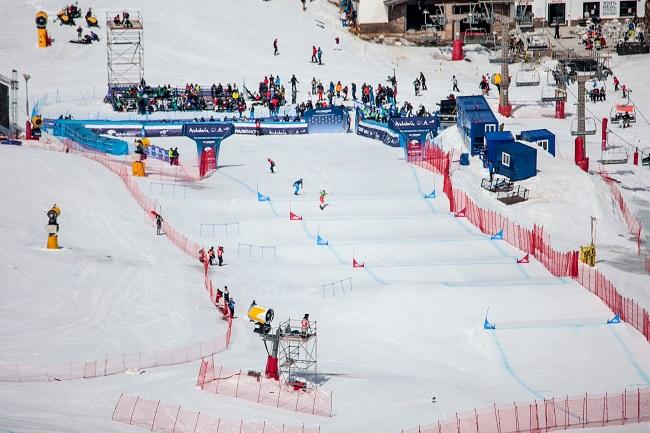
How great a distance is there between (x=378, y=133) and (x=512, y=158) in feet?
31.6

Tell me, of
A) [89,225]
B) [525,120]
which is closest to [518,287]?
[89,225]

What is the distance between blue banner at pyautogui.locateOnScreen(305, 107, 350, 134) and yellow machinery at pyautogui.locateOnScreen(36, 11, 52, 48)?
15236 millimetres

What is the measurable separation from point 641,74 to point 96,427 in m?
48.6

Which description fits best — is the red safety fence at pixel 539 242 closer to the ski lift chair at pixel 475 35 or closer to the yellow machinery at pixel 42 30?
the ski lift chair at pixel 475 35

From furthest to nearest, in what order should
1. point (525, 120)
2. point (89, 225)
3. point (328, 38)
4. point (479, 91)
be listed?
point (328, 38) < point (479, 91) < point (525, 120) < point (89, 225)

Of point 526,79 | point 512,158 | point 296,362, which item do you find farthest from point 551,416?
point 526,79

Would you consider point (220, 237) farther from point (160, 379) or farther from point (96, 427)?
point (96, 427)

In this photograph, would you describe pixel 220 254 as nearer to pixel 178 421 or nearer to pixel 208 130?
pixel 208 130

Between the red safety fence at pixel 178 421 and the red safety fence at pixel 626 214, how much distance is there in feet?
72.6

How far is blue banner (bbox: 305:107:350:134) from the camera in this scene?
65.7 metres

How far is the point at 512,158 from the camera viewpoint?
184 ft

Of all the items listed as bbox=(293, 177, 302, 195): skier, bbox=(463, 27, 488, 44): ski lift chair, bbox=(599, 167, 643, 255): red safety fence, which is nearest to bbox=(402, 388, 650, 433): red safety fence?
bbox=(599, 167, 643, 255): red safety fence

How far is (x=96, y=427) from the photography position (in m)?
30.9

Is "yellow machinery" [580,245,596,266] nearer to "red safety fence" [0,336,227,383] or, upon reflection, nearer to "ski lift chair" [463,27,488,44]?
"red safety fence" [0,336,227,383]
